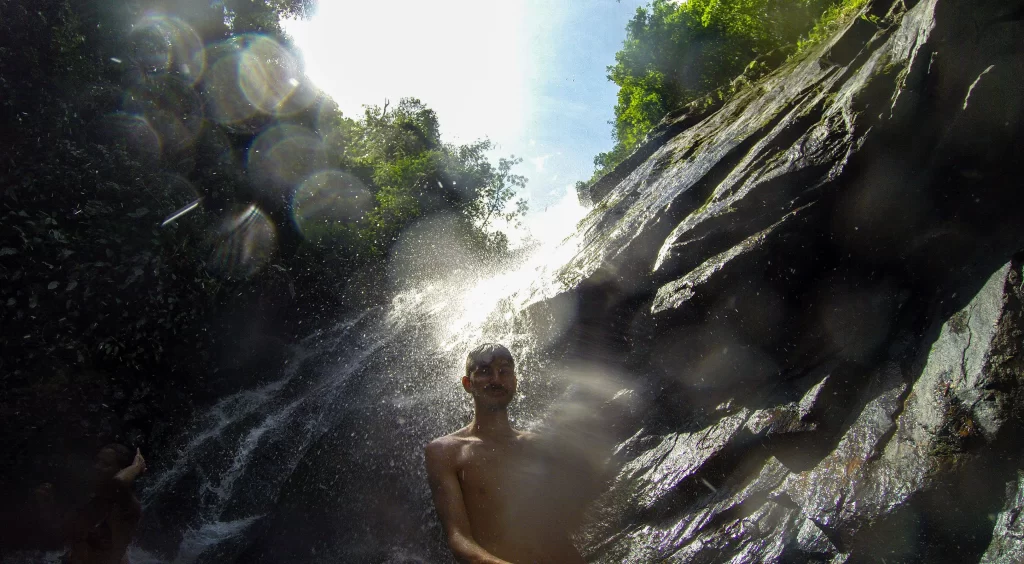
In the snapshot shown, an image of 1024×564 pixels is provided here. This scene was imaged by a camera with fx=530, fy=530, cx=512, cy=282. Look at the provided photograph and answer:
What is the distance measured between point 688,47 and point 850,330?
19.6m

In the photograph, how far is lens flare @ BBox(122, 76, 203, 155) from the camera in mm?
9594

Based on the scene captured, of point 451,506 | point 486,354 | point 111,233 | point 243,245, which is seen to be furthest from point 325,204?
point 451,506

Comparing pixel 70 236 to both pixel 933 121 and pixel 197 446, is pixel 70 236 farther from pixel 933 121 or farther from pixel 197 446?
pixel 933 121

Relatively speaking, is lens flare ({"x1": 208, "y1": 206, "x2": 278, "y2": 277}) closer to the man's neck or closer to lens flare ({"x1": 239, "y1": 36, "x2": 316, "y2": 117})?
lens flare ({"x1": 239, "y1": 36, "x2": 316, "y2": 117})

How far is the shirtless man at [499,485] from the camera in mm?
2756

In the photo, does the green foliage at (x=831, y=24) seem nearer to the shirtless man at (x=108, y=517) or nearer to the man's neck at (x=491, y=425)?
the man's neck at (x=491, y=425)

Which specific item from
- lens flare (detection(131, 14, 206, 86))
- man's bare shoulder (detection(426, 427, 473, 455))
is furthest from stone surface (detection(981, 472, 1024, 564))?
lens flare (detection(131, 14, 206, 86))

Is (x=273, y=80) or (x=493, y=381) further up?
(x=273, y=80)

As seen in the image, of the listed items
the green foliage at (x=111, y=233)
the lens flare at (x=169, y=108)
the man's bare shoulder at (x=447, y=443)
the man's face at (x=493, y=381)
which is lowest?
the man's bare shoulder at (x=447, y=443)

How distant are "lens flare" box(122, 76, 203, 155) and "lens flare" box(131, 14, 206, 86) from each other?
0.56 metres

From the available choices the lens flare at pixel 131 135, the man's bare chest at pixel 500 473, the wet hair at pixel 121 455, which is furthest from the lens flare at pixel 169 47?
the man's bare chest at pixel 500 473

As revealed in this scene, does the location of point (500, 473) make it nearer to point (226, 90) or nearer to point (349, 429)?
point (349, 429)


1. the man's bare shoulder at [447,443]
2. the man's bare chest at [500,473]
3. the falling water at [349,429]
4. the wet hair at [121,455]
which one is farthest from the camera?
the wet hair at [121,455]

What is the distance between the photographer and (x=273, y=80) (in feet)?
53.3
